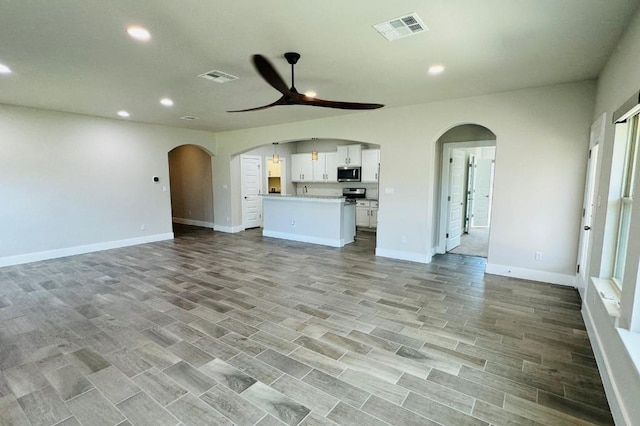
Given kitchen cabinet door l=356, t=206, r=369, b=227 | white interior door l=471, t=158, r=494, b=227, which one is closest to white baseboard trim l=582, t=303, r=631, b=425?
kitchen cabinet door l=356, t=206, r=369, b=227

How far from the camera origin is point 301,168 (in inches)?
383

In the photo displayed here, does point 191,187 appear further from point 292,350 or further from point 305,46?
point 292,350

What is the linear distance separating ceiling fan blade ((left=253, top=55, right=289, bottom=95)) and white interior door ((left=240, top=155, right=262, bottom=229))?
5846 mm

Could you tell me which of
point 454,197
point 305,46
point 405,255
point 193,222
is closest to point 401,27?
point 305,46

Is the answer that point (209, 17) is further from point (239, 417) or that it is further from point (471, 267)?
point (471, 267)

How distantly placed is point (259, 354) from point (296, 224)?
4803 millimetres

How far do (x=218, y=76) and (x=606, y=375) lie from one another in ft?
14.9

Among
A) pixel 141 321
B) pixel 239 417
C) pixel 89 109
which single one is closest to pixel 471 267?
pixel 239 417

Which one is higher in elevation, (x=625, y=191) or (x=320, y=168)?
(x=320, y=168)

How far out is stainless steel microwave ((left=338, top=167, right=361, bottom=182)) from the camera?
861 centimetres

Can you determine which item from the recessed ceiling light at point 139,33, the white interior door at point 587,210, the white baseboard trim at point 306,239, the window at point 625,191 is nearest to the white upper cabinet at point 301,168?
the white baseboard trim at point 306,239

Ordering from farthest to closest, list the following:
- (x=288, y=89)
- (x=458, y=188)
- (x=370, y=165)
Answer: (x=370, y=165) < (x=458, y=188) < (x=288, y=89)

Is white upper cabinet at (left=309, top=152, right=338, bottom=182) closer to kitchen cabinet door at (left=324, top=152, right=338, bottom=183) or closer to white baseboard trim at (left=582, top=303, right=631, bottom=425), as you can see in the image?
kitchen cabinet door at (left=324, top=152, right=338, bottom=183)

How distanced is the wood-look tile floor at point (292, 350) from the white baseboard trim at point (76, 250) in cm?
94
